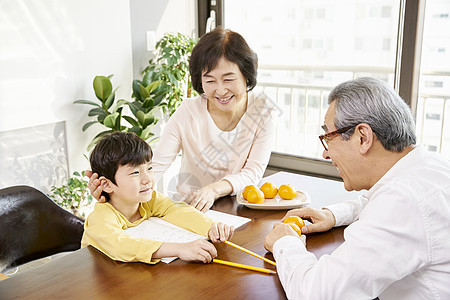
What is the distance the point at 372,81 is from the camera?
3.77 feet

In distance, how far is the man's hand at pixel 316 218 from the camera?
1468 mm

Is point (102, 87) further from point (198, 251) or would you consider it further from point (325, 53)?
point (198, 251)

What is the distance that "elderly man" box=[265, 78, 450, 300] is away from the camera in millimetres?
979

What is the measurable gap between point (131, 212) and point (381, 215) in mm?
830

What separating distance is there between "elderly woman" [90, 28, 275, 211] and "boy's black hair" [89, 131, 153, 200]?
1.56 ft

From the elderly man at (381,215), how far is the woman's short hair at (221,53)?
857 mm

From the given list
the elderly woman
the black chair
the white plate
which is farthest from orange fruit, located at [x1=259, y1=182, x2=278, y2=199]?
the black chair

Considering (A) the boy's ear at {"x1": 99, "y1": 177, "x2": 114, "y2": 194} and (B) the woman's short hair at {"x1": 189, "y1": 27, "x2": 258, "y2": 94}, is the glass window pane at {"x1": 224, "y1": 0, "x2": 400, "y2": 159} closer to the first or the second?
(B) the woman's short hair at {"x1": 189, "y1": 27, "x2": 258, "y2": 94}

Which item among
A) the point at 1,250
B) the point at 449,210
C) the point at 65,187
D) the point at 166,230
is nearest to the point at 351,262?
the point at 449,210

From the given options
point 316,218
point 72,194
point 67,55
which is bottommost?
point 72,194

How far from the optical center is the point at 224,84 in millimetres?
1995

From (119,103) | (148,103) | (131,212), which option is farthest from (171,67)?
(131,212)

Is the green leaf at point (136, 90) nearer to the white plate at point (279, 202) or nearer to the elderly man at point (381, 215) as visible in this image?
the white plate at point (279, 202)

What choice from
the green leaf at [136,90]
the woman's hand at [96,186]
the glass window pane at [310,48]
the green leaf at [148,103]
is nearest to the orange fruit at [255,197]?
the woman's hand at [96,186]
